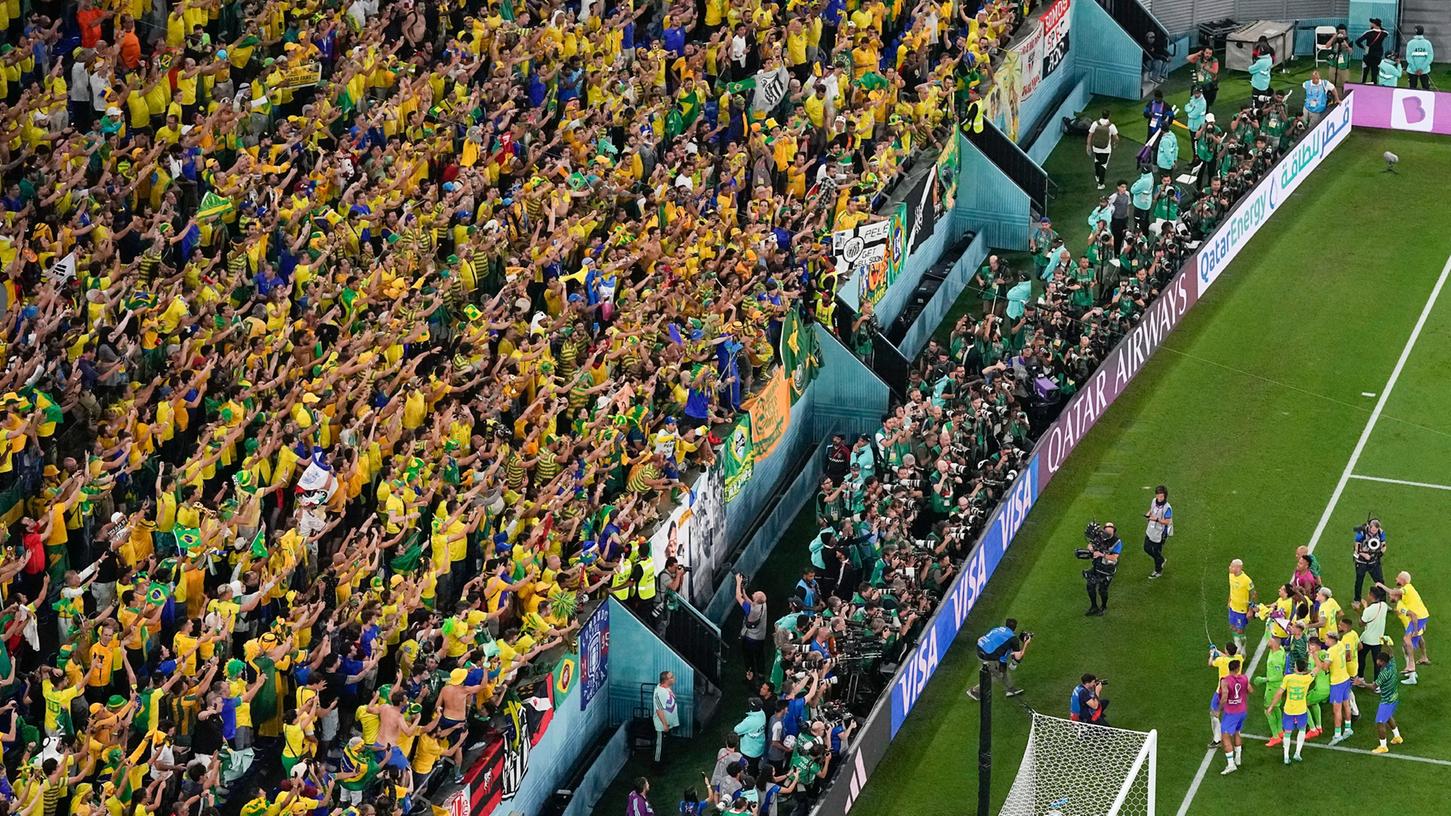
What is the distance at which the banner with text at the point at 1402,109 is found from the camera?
49.1 metres

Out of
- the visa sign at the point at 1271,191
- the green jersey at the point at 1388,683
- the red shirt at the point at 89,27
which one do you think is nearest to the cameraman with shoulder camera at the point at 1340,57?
the visa sign at the point at 1271,191

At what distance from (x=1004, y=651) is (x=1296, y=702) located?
149 inches

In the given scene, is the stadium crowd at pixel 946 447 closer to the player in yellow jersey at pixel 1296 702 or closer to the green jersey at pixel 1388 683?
the player in yellow jersey at pixel 1296 702

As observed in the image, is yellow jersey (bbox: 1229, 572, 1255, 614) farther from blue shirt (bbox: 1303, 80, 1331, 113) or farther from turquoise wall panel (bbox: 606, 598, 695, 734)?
blue shirt (bbox: 1303, 80, 1331, 113)

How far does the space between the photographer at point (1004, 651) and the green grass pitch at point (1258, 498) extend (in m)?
0.22

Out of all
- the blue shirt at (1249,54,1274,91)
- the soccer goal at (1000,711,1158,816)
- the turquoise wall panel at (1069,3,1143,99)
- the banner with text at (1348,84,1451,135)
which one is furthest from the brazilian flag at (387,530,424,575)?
the banner with text at (1348,84,1451,135)

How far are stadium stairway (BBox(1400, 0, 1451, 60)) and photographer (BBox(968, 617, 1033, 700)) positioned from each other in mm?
22678

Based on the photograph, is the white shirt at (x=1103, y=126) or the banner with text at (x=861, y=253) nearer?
the banner with text at (x=861, y=253)

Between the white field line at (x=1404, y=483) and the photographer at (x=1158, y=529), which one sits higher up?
the photographer at (x=1158, y=529)

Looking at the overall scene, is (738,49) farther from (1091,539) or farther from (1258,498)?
(1091,539)

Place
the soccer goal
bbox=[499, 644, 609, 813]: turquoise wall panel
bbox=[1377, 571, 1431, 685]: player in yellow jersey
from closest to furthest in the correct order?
the soccer goal, bbox=[499, 644, 609, 813]: turquoise wall panel, bbox=[1377, 571, 1431, 685]: player in yellow jersey

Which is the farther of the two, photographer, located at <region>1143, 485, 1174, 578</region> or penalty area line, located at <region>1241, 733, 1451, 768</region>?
photographer, located at <region>1143, 485, 1174, 578</region>

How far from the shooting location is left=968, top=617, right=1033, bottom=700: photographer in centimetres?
3216

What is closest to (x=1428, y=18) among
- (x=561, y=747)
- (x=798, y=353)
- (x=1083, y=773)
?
(x=798, y=353)
